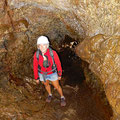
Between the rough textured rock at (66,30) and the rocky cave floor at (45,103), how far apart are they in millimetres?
838

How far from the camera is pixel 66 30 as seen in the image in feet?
19.7

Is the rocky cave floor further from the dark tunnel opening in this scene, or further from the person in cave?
the person in cave

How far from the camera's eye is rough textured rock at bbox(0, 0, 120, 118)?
352cm

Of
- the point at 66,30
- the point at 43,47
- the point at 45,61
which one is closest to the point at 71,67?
the point at 66,30

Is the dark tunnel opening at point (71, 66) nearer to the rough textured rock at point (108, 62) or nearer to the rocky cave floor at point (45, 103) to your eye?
the rocky cave floor at point (45, 103)

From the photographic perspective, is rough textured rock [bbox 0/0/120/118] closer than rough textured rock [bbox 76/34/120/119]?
No

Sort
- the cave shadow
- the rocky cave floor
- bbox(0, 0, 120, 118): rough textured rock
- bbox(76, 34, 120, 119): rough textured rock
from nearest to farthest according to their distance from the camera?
bbox(76, 34, 120, 119): rough textured rock, bbox(0, 0, 120, 118): rough textured rock, the rocky cave floor, the cave shadow

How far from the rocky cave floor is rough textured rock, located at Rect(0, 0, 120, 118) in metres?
0.84

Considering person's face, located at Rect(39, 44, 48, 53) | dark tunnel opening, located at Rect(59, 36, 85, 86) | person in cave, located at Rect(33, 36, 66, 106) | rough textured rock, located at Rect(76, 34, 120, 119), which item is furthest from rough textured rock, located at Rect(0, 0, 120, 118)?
person's face, located at Rect(39, 44, 48, 53)

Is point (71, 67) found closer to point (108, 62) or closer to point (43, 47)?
point (108, 62)

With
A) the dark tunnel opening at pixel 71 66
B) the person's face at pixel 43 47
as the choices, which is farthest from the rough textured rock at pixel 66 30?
the person's face at pixel 43 47

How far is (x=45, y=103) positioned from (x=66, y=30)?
3.27 m

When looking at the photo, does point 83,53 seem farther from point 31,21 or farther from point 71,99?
point 31,21

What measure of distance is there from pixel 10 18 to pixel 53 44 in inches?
97.7
